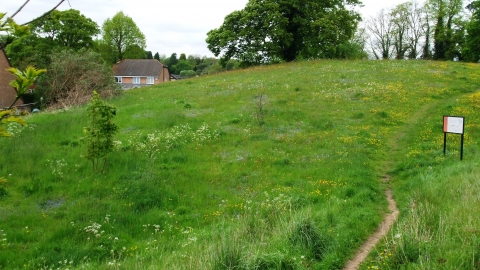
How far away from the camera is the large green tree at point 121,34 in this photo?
2763 inches

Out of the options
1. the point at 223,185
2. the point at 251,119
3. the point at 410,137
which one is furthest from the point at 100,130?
the point at 410,137

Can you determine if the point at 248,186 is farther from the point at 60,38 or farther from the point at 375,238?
the point at 60,38

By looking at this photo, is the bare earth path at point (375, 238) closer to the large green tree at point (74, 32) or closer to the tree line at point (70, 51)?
the tree line at point (70, 51)

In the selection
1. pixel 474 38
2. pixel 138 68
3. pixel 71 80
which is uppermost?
pixel 474 38

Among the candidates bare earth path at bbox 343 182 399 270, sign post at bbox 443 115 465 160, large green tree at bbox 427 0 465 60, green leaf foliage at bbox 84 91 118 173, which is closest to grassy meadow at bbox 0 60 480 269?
bare earth path at bbox 343 182 399 270

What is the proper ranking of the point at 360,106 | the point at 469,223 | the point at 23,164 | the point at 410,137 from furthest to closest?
the point at 360,106, the point at 410,137, the point at 23,164, the point at 469,223

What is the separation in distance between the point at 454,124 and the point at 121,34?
70025 millimetres

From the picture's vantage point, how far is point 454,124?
11844 mm

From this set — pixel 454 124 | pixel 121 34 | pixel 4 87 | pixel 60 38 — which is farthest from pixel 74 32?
pixel 454 124

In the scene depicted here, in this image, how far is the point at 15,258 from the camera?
7434 mm

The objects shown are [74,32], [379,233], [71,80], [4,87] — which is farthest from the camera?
[74,32]

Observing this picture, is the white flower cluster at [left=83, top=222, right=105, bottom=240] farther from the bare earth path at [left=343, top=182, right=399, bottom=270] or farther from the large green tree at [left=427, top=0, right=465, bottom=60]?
the large green tree at [left=427, top=0, right=465, bottom=60]

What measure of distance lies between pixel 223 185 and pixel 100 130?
4329mm

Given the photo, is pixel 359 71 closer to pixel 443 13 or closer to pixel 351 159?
pixel 351 159
